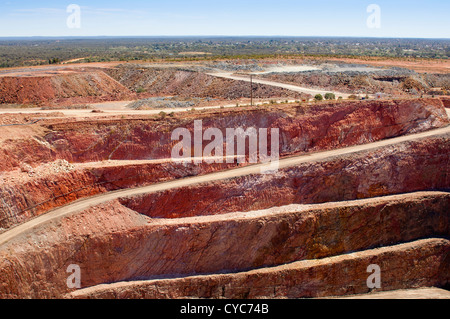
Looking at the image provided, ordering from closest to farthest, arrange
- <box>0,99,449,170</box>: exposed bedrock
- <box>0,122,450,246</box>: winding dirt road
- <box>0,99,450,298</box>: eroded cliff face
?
<box>0,122,450,246</box>: winding dirt road
<box>0,99,450,298</box>: eroded cliff face
<box>0,99,449,170</box>: exposed bedrock

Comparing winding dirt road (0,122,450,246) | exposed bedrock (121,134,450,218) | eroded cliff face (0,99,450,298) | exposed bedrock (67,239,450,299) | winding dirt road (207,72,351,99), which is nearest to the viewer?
winding dirt road (0,122,450,246)

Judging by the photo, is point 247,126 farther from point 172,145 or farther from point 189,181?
point 189,181

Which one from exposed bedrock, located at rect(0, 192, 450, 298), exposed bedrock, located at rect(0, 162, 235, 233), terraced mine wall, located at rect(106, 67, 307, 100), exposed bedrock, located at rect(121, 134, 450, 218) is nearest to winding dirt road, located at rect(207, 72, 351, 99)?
terraced mine wall, located at rect(106, 67, 307, 100)

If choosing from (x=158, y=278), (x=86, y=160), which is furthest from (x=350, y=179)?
(x=86, y=160)

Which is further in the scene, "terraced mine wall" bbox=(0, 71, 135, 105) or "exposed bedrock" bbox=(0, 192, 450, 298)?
"terraced mine wall" bbox=(0, 71, 135, 105)

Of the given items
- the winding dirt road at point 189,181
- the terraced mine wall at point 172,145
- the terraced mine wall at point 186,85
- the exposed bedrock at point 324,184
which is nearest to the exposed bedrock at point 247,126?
the terraced mine wall at point 172,145

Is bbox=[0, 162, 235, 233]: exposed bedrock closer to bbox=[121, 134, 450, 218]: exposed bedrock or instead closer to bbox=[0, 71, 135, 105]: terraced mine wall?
bbox=[121, 134, 450, 218]: exposed bedrock

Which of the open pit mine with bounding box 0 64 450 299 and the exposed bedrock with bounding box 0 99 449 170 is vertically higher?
the exposed bedrock with bounding box 0 99 449 170
